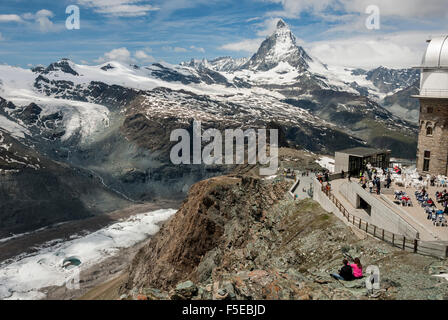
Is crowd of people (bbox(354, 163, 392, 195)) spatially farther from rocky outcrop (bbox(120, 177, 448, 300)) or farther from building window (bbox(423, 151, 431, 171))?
building window (bbox(423, 151, 431, 171))

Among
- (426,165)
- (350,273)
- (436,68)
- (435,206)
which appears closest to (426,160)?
(426,165)

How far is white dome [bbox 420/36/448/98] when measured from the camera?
3866 cm

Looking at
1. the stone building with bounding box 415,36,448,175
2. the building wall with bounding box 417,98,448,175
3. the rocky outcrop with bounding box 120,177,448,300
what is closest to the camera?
the rocky outcrop with bounding box 120,177,448,300

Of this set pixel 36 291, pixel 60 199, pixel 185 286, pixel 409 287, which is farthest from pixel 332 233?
pixel 60 199

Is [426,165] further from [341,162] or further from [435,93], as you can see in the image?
[341,162]

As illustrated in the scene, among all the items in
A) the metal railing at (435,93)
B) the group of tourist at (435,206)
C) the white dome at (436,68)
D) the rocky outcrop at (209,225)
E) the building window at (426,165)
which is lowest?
the rocky outcrop at (209,225)

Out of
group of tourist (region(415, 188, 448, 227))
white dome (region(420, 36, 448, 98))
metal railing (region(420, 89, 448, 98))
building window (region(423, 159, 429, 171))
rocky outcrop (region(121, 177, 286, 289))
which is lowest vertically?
rocky outcrop (region(121, 177, 286, 289))

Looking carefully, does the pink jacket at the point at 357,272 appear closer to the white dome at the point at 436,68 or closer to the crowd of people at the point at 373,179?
the crowd of people at the point at 373,179

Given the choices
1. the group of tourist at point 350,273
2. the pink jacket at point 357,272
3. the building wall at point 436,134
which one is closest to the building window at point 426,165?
the building wall at point 436,134

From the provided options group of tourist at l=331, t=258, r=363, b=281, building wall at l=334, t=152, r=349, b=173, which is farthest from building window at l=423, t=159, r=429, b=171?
group of tourist at l=331, t=258, r=363, b=281

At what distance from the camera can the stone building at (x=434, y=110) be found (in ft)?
128

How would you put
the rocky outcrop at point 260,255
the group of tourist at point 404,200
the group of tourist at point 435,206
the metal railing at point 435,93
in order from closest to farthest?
the rocky outcrop at point 260,255 → the group of tourist at point 435,206 → the group of tourist at point 404,200 → the metal railing at point 435,93
